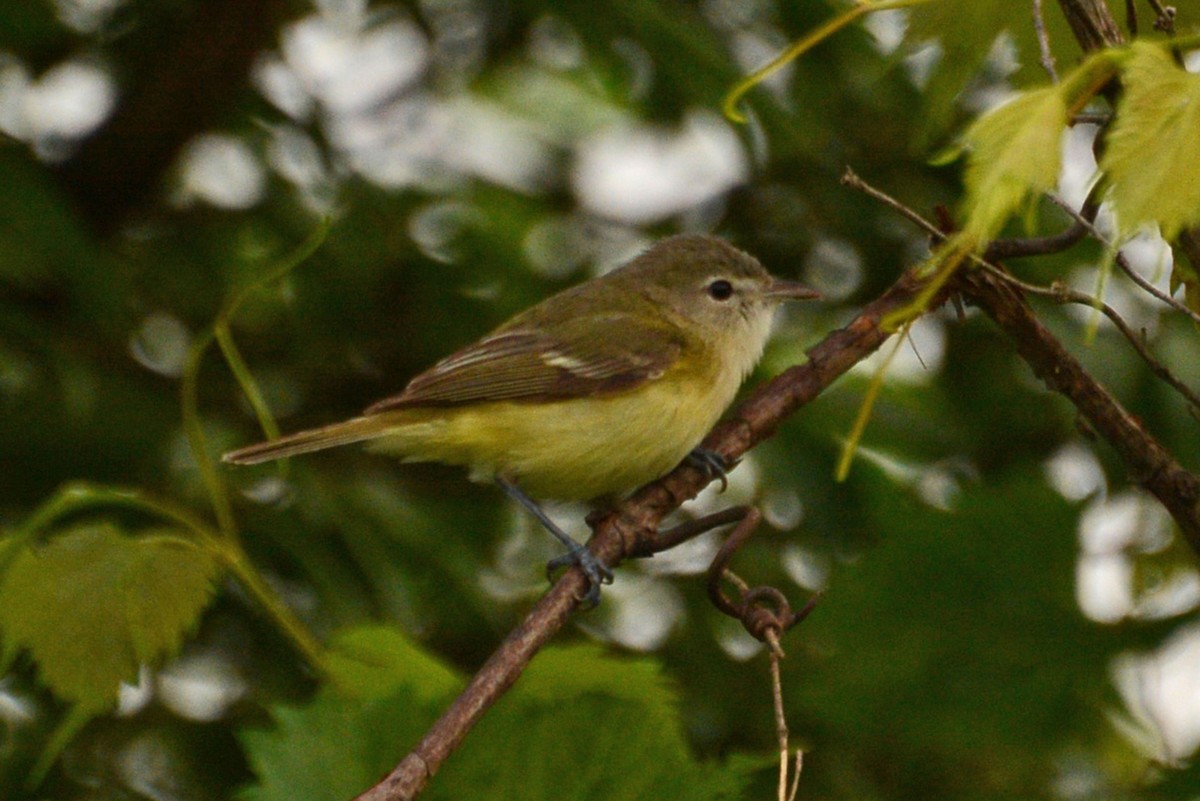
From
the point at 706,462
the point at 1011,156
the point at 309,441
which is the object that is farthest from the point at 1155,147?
the point at 309,441

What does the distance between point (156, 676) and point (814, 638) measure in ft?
5.30

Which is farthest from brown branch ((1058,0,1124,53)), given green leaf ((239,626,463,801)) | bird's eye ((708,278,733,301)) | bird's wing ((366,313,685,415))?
bird's eye ((708,278,733,301))

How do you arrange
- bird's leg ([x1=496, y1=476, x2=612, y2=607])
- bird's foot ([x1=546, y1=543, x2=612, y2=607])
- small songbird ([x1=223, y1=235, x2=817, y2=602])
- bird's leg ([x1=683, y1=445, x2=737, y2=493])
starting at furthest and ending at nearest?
small songbird ([x1=223, y1=235, x2=817, y2=602]) < bird's leg ([x1=496, y1=476, x2=612, y2=607]) < bird's leg ([x1=683, y1=445, x2=737, y2=493]) < bird's foot ([x1=546, y1=543, x2=612, y2=607])

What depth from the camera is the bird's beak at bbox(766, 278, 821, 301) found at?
4.01 meters

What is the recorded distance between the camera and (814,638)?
122 inches

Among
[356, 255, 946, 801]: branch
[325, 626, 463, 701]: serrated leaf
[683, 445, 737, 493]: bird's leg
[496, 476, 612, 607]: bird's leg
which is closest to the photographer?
[356, 255, 946, 801]: branch

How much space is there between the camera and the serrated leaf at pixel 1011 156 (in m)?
1.33

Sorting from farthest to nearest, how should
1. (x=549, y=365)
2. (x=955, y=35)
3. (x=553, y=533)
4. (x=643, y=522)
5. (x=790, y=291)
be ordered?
1. (x=790, y=291)
2. (x=549, y=365)
3. (x=553, y=533)
4. (x=643, y=522)
5. (x=955, y=35)

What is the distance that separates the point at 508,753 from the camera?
227 centimetres

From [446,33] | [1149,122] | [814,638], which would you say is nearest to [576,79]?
[446,33]

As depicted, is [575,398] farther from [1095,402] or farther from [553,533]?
[1095,402]

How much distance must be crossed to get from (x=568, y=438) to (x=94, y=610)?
5.32 ft

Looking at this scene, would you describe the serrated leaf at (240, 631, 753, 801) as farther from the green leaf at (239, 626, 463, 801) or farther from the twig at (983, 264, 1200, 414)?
the twig at (983, 264, 1200, 414)

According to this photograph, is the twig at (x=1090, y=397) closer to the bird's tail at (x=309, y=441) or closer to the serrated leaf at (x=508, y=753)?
the serrated leaf at (x=508, y=753)
